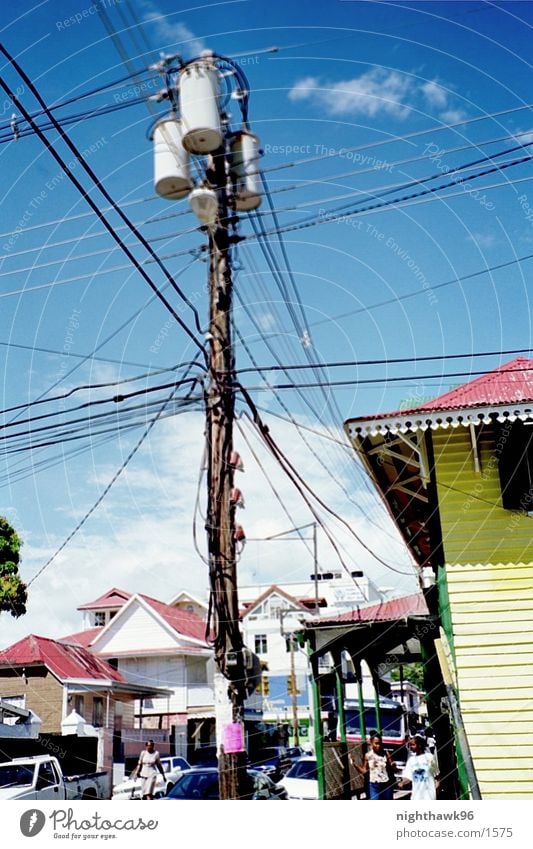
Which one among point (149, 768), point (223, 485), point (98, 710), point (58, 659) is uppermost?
point (223, 485)

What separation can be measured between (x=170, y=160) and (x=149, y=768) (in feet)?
11.1

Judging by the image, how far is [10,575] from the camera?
445 cm

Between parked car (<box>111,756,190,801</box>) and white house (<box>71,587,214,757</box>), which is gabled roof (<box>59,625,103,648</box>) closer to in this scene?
white house (<box>71,587,214,757</box>)

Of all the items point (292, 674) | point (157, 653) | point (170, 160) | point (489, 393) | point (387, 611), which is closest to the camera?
point (170, 160)

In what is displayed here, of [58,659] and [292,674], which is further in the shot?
[292,674]

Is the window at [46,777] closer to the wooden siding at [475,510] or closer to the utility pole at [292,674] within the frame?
the utility pole at [292,674]

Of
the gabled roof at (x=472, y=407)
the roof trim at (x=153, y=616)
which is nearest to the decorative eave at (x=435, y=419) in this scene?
the gabled roof at (x=472, y=407)

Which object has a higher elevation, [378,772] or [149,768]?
[149,768]

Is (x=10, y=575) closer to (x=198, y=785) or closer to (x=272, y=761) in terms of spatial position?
(x=198, y=785)

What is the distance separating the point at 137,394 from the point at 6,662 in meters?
1.76

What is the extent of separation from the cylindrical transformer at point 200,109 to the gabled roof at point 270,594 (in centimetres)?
269

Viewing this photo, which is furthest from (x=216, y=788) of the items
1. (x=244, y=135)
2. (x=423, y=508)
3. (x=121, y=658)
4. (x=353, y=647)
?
(x=244, y=135)

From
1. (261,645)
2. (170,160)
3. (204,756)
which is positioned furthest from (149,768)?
(170,160)

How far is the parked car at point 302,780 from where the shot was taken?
6586mm
